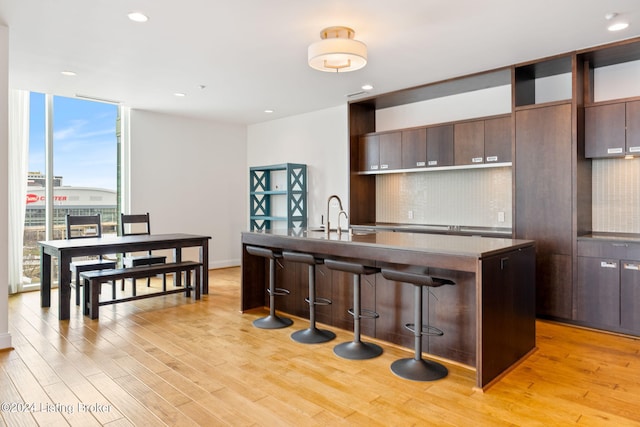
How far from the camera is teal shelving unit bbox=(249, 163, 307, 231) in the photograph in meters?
6.73

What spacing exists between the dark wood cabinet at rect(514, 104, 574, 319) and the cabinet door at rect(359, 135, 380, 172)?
6.37 ft

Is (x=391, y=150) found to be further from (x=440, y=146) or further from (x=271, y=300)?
(x=271, y=300)

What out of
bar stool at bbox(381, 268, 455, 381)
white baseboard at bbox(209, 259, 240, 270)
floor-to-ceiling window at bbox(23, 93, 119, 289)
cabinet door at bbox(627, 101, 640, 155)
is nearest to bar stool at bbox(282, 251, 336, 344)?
bar stool at bbox(381, 268, 455, 381)

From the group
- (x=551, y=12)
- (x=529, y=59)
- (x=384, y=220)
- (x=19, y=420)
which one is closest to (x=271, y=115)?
(x=384, y=220)

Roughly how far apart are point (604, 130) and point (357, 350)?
3193 mm

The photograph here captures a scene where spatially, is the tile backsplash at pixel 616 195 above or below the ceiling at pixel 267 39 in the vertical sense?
below

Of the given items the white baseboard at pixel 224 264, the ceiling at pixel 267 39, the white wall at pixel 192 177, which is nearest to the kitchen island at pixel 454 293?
the ceiling at pixel 267 39

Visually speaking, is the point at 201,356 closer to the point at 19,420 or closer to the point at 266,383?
the point at 266,383

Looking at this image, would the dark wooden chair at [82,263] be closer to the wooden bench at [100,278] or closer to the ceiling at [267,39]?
the wooden bench at [100,278]

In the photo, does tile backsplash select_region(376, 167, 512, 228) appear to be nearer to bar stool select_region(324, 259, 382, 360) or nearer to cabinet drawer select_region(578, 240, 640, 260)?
cabinet drawer select_region(578, 240, 640, 260)

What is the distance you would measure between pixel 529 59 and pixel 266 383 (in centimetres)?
399

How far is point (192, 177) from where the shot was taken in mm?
7207

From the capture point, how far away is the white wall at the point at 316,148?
249 inches

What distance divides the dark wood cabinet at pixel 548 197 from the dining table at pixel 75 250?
3.91 meters
